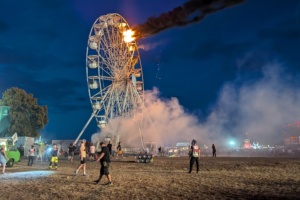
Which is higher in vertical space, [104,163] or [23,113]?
[23,113]

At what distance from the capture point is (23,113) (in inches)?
2261

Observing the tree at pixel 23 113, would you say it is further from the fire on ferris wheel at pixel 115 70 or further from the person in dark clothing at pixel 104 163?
the person in dark clothing at pixel 104 163

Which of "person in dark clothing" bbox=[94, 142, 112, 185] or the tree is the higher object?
the tree

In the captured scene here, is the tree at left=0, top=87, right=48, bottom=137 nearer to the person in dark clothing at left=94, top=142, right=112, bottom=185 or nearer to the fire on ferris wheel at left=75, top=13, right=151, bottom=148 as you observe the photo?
the fire on ferris wheel at left=75, top=13, right=151, bottom=148

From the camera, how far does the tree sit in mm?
55625

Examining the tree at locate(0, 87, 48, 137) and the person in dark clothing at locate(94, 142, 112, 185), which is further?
the tree at locate(0, 87, 48, 137)

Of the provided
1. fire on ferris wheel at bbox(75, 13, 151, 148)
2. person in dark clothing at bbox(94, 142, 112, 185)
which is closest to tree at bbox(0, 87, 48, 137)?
fire on ferris wheel at bbox(75, 13, 151, 148)

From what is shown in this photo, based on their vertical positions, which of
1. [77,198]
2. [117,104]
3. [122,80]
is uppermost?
[122,80]

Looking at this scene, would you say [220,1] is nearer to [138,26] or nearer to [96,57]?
[138,26]

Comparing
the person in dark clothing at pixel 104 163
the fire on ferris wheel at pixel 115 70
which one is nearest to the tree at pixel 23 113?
the fire on ferris wheel at pixel 115 70

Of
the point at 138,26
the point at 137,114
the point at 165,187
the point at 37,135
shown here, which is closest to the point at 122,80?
the point at 137,114

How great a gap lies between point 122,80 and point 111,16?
1039cm

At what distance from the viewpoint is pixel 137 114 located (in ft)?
182

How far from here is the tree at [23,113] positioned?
5562cm
